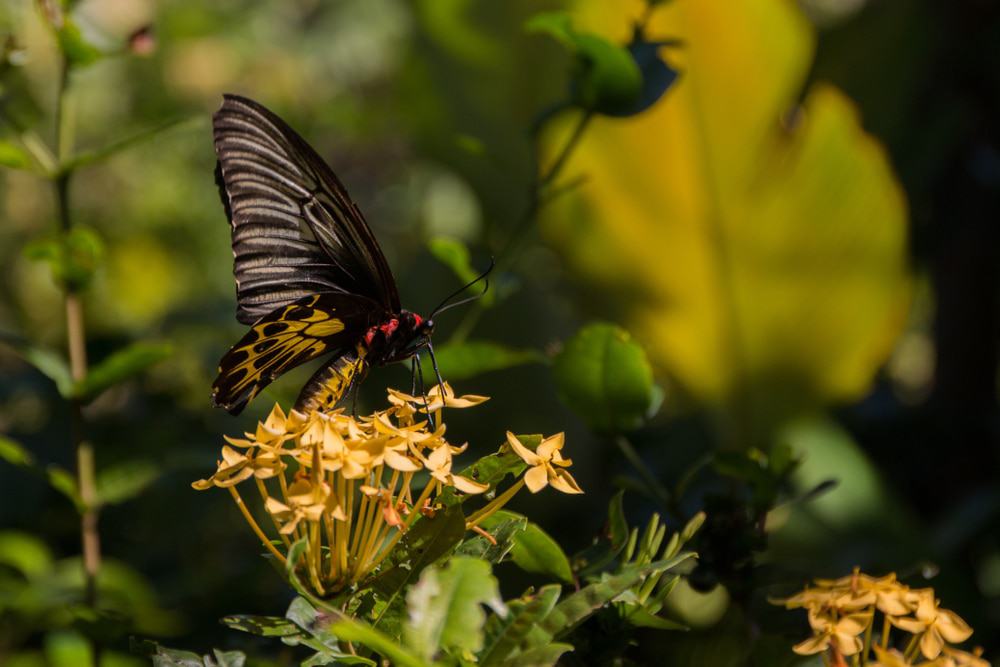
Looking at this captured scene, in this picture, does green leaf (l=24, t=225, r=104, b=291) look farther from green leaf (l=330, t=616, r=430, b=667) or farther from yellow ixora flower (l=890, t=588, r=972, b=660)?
yellow ixora flower (l=890, t=588, r=972, b=660)

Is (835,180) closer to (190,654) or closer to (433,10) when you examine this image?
(433,10)

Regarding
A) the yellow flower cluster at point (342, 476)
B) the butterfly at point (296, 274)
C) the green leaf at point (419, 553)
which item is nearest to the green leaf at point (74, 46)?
the butterfly at point (296, 274)

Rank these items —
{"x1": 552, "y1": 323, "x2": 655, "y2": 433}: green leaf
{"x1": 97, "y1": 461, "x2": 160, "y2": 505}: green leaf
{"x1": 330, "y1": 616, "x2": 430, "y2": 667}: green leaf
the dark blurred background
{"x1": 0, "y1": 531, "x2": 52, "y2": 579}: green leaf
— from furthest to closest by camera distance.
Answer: the dark blurred background → {"x1": 0, "y1": 531, "x2": 52, "y2": 579}: green leaf → {"x1": 97, "y1": 461, "x2": 160, "y2": 505}: green leaf → {"x1": 552, "y1": 323, "x2": 655, "y2": 433}: green leaf → {"x1": 330, "y1": 616, "x2": 430, "y2": 667}: green leaf

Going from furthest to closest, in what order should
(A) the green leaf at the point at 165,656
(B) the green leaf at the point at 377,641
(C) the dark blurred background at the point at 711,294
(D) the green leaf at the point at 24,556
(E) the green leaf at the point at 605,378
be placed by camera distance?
(C) the dark blurred background at the point at 711,294, (D) the green leaf at the point at 24,556, (E) the green leaf at the point at 605,378, (A) the green leaf at the point at 165,656, (B) the green leaf at the point at 377,641

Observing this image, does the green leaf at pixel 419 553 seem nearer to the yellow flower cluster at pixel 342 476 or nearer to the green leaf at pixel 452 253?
the yellow flower cluster at pixel 342 476

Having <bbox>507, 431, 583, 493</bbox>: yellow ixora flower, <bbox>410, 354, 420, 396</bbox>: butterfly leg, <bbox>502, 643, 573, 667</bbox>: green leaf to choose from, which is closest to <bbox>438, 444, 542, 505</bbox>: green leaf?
<bbox>507, 431, 583, 493</bbox>: yellow ixora flower

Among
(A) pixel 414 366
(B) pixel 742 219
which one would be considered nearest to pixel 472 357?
(A) pixel 414 366

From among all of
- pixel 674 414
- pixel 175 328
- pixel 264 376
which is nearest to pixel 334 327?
pixel 264 376
